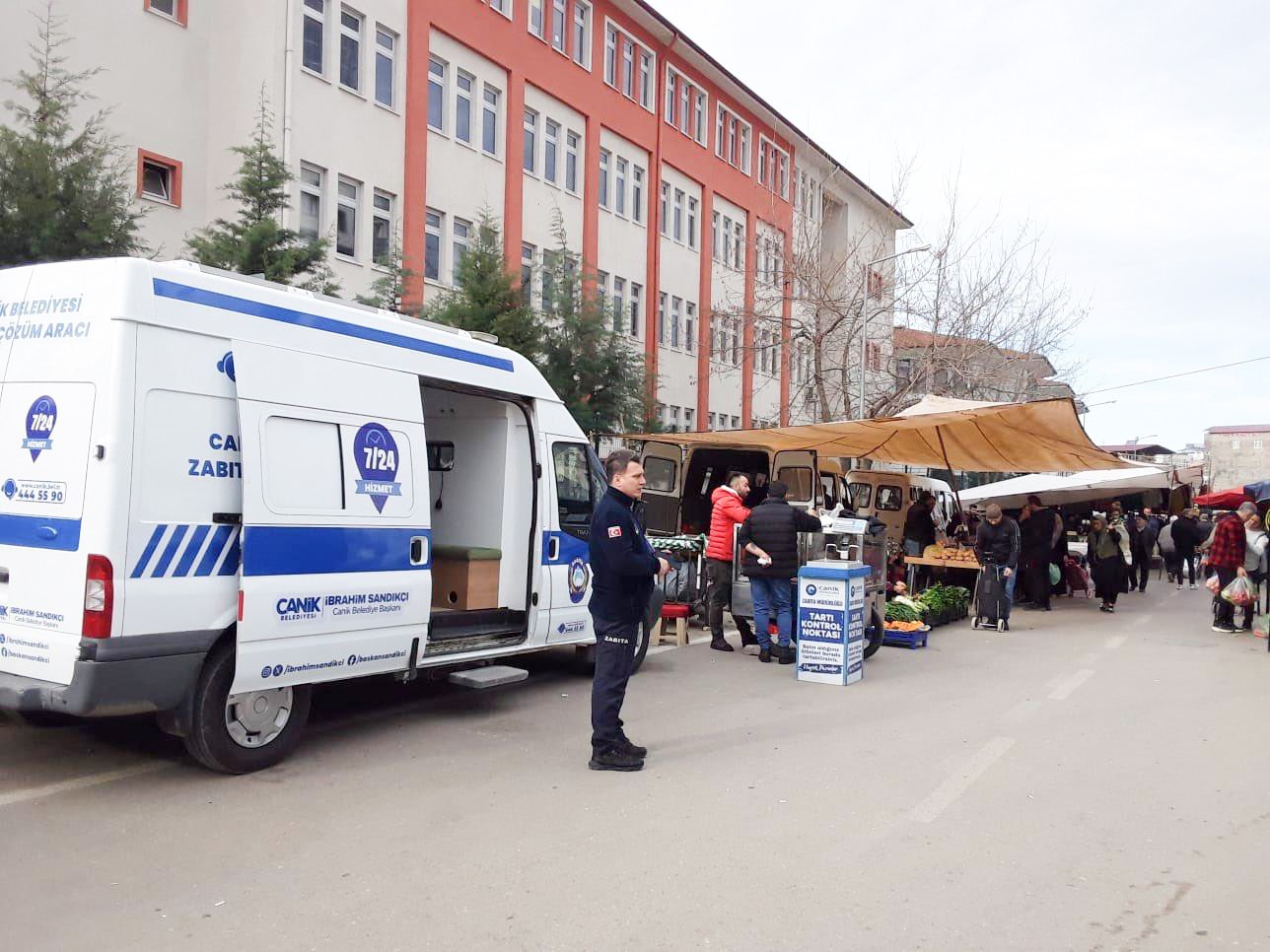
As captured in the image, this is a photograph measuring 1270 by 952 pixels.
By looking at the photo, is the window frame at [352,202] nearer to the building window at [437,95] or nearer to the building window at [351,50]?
the building window at [351,50]

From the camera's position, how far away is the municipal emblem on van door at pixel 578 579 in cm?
849

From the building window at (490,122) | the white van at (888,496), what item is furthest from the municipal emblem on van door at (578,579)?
the building window at (490,122)

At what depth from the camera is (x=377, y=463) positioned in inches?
261

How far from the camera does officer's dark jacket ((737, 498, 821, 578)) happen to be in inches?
411

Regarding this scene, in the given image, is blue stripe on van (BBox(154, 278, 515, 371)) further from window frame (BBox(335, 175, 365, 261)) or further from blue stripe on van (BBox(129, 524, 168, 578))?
window frame (BBox(335, 175, 365, 261))

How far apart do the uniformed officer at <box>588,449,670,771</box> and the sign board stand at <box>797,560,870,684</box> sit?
339 cm

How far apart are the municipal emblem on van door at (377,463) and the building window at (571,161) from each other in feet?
76.1

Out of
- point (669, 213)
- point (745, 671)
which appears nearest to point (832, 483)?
point (745, 671)

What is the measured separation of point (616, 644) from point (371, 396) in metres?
2.11

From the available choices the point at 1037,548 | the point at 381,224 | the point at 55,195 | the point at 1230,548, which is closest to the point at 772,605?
the point at 1230,548

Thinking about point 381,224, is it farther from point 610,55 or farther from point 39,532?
point 39,532

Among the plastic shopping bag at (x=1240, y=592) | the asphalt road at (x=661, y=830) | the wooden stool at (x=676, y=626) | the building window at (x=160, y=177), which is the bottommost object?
the asphalt road at (x=661, y=830)

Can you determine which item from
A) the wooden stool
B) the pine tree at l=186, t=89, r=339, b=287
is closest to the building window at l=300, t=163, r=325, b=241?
the pine tree at l=186, t=89, r=339, b=287

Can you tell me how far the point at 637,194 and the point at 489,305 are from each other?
15.9 m
